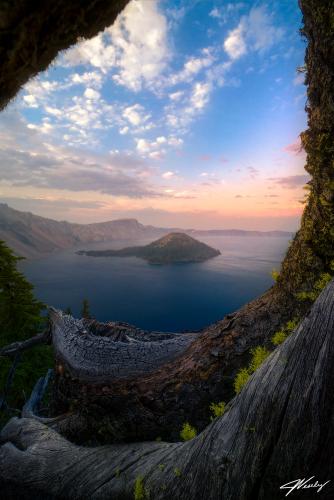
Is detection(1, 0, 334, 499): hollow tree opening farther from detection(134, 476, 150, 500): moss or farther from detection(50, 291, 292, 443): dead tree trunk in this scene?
detection(134, 476, 150, 500): moss

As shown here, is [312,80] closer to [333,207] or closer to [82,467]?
[333,207]

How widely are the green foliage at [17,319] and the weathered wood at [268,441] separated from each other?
17.9 m

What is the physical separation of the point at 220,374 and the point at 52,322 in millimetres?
5153

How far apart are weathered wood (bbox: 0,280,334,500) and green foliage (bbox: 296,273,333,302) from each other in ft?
4.99

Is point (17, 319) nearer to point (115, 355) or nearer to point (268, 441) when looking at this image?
point (115, 355)

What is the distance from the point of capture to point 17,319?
20.0 meters

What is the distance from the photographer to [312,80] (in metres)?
3.54

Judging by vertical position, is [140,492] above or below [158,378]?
below

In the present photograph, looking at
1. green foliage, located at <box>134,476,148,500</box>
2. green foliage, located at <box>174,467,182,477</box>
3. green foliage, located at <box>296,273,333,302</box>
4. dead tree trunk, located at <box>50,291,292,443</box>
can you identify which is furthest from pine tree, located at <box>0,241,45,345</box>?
green foliage, located at <box>296,273,333,302</box>

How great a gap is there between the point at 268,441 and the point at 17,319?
872 inches

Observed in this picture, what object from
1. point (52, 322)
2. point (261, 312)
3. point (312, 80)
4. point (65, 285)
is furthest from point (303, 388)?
point (65, 285)

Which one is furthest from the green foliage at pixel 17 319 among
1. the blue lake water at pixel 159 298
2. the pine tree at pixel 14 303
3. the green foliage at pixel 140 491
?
the blue lake water at pixel 159 298

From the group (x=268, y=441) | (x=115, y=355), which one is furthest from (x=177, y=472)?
(x=115, y=355)

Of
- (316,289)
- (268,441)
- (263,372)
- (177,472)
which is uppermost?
(316,289)
